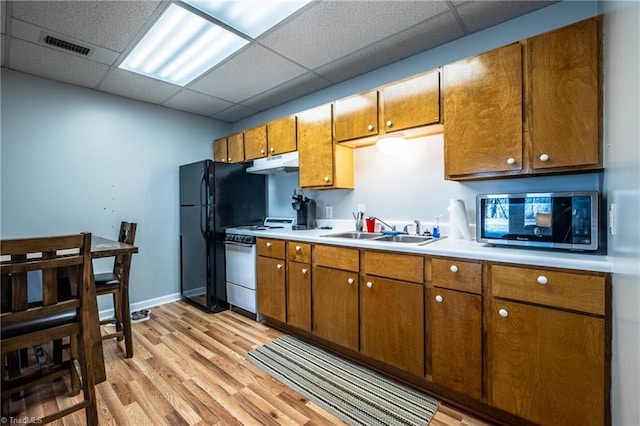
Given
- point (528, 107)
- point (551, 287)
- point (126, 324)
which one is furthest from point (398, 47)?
point (126, 324)

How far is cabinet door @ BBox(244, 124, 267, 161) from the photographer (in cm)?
323

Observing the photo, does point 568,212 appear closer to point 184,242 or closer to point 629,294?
point 629,294

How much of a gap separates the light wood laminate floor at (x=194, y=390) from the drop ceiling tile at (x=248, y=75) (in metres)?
2.48

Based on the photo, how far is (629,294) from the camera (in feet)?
2.73

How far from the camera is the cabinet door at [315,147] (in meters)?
2.63

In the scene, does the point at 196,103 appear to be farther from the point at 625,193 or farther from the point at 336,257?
the point at 625,193

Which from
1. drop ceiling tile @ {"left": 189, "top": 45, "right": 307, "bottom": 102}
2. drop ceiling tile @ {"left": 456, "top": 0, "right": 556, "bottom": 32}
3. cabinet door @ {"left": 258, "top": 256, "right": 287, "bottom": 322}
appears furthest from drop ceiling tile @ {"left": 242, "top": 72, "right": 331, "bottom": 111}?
cabinet door @ {"left": 258, "top": 256, "right": 287, "bottom": 322}

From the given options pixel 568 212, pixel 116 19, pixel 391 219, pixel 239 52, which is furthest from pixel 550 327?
pixel 116 19

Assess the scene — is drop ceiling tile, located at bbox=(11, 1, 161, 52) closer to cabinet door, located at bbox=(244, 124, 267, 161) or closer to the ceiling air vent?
the ceiling air vent

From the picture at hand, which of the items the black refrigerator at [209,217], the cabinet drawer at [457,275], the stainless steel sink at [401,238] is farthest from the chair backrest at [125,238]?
the cabinet drawer at [457,275]

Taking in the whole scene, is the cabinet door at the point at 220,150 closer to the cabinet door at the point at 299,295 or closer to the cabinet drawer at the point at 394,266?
the cabinet door at the point at 299,295

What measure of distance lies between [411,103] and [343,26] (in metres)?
0.74

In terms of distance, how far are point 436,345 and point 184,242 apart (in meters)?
3.10

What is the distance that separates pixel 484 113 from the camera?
173 cm
